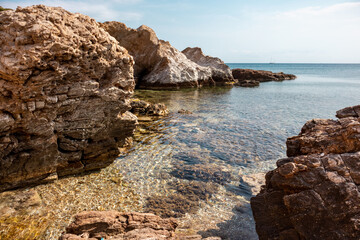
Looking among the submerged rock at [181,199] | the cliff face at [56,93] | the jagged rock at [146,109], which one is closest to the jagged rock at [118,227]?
the submerged rock at [181,199]

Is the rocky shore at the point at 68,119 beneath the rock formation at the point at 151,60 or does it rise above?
beneath

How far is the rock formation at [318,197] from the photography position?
17.0 feet

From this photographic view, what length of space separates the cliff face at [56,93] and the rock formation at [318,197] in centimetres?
798

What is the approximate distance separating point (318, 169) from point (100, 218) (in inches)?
242

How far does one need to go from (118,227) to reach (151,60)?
44703mm

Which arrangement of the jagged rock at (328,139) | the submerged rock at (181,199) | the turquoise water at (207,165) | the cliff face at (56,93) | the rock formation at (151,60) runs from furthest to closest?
1. the rock formation at (151,60)
2. the submerged rock at (181,199)
3. the turquoise water at (207,165)
4. the cliff face at (56,93)
5. the jagged rock at (328,139)

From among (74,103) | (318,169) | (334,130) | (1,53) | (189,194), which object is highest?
(1,53)

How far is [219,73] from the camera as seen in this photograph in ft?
196

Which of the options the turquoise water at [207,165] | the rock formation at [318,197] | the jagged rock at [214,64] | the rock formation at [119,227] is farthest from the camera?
the jagged rock at [214,64]

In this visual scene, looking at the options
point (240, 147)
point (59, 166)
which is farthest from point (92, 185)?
point (240, 147)

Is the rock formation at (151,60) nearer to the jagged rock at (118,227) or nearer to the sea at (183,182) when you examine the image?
the sea at (183,182)

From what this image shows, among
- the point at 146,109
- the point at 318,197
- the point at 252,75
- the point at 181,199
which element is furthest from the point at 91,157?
the point at 252,75

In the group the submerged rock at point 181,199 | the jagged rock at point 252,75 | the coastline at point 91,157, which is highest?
the jagged rock at point 252,75

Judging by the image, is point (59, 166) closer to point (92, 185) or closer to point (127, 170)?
point (92, 185)
